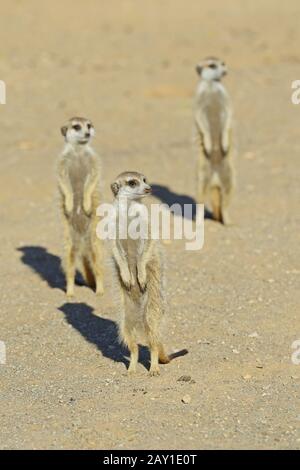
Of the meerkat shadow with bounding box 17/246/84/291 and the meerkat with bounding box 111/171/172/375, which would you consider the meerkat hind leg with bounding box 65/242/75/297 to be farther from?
the meerkat with bounding box 111/171/172/375

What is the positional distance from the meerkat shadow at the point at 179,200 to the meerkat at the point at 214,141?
28 centimetres

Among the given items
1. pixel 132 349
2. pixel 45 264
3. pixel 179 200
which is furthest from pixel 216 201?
pixel 132 349

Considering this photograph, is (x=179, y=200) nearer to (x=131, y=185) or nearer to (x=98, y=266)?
(x=98, y=266)

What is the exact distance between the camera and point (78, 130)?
752 centimetres

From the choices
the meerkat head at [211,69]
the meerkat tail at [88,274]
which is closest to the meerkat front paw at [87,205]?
the meerkat tail at [88,274]

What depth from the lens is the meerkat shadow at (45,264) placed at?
8.00 meters

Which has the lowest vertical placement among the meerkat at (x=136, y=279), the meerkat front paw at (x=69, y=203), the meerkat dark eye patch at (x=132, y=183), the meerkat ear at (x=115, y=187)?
the meerkat at (x=136, y=279)

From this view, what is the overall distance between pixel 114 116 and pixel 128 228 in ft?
27.6

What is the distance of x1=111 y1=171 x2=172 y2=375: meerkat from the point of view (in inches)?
225

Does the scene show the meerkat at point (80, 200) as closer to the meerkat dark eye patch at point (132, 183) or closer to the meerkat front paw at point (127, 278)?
the meerkat front paw at point (127, 278)

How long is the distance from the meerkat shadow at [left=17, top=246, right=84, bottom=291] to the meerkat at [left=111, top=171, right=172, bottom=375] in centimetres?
202

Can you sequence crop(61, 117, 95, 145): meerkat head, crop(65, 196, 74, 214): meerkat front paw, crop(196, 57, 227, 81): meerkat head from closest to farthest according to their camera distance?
crop(61, 117, 95, 145): meerkat head < crop(65, 196, 74, 214): meerkat front paw < crop(196, 57, 227, 81): meerkat head

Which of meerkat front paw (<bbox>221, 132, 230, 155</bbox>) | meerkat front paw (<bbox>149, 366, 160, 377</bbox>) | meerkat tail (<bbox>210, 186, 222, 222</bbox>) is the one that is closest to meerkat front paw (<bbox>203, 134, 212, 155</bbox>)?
meerkat front paw (<bbox>221, 132, 230, 155</bbox>)

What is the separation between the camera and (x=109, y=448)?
15.6ft
